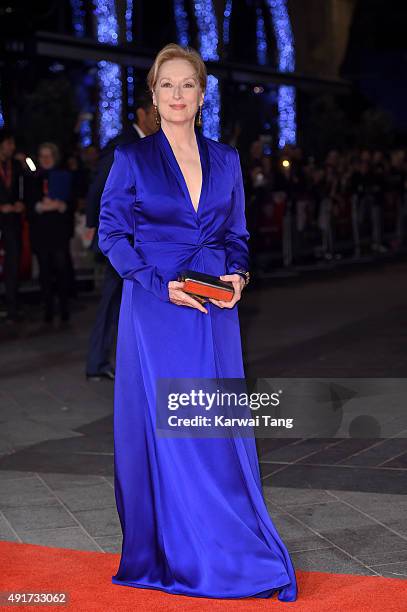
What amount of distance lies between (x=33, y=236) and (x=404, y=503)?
7707 millimetres

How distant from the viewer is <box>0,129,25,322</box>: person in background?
487 inches

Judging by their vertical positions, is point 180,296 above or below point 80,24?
below

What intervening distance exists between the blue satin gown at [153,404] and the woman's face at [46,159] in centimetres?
866

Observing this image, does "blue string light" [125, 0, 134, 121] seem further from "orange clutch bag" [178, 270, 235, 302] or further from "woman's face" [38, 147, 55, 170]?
"orange clutch bag" [178, 270, 235, 302]

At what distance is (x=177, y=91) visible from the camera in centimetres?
416

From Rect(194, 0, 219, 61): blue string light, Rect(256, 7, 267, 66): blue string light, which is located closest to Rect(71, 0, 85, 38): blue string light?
Rect(194, 0, 219, 61): blue string light

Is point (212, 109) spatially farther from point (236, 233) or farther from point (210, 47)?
point (236, 233)

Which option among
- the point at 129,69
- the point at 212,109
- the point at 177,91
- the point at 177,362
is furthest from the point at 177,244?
the point at 212,109

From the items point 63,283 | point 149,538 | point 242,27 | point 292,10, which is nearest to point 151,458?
point 149,538

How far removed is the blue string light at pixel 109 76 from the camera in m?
23.7

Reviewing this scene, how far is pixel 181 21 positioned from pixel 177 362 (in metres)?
23.7

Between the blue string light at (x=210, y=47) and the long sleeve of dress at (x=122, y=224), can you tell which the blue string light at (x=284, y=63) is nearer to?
the blue string light at (x=210, y=47)

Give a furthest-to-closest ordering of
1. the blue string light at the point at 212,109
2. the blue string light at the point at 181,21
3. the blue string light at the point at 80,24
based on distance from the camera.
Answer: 1. the blue string light at the point at 212,109
2. the blue string light at the point at 181,21
3. the blue string light at the point at 80,24

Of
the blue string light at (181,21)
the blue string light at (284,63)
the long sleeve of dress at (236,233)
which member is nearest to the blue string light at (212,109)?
the blue string light at (181,21)
